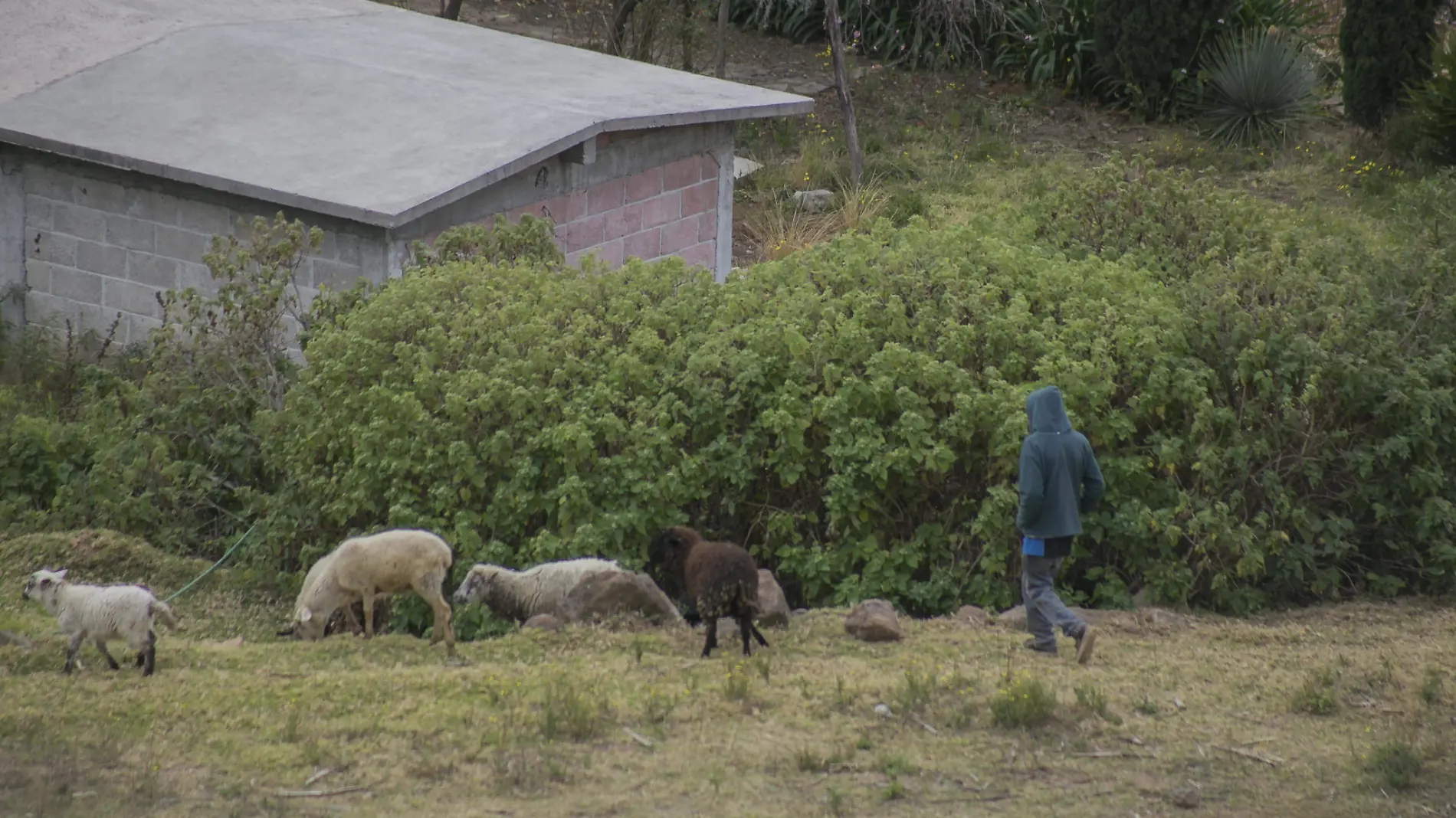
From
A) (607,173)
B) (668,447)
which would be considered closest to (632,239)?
(607,173)

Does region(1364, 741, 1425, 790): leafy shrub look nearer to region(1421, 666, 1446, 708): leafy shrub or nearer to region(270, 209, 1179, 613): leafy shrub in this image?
region(1421, 666, 1446, 708): leafy shrub

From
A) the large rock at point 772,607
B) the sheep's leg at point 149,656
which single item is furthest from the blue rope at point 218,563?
the large rock at point 772,607

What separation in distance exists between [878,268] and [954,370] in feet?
3.88

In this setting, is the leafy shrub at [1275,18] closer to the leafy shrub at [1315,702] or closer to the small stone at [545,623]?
the leafy shrub at [1315,702]

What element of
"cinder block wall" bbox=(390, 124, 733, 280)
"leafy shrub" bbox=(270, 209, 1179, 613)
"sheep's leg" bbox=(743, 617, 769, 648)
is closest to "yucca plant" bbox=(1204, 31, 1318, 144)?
"cinder block wall" bbox=(390, 124, 733, 280)

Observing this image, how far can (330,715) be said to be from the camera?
618 cm

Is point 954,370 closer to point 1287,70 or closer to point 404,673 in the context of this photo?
point 404,673

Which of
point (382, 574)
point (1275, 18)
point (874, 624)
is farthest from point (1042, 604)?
point (1275, 18)

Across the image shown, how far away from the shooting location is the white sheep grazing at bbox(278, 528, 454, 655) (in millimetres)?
7496

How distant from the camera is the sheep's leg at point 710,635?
701 centimetres

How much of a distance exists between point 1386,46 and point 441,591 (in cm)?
1568

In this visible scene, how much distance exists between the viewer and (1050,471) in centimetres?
711

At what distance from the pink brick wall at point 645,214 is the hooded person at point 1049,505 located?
540 cm

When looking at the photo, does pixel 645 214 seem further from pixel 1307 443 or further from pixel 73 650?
pixel 73 650
